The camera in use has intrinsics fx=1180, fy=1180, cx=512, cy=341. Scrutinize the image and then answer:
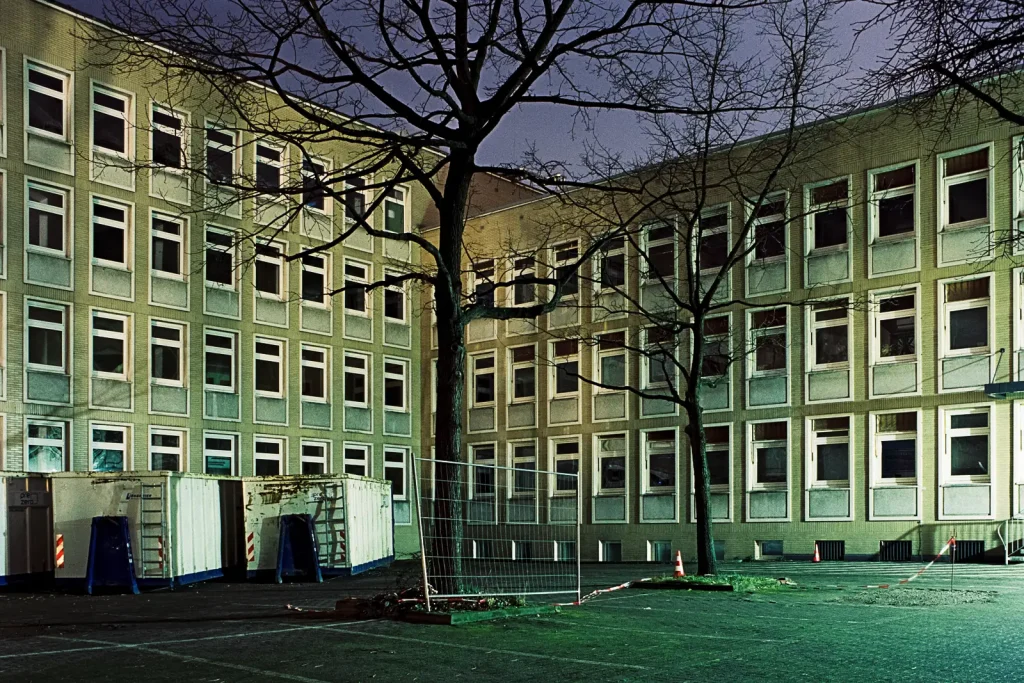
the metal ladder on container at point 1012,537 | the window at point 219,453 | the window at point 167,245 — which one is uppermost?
the window at point 167,245

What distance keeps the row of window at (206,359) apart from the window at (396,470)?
1.56 meters

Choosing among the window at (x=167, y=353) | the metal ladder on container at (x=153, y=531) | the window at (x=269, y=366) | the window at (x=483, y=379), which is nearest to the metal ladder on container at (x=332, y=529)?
the metal ladder on container at (x=153, y=531)

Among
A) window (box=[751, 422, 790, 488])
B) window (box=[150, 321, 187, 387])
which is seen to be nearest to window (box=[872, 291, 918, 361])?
window (box=[751, 422, 790, 488])

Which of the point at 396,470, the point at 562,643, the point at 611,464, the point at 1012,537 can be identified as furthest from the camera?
the point at 396,470

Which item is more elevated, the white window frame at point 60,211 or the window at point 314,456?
the white window frame at point 60,211

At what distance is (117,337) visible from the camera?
1296 inches

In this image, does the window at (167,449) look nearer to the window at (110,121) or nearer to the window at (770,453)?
the window at (110,121)

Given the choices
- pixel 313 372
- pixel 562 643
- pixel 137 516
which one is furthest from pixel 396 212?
pixel 562 643

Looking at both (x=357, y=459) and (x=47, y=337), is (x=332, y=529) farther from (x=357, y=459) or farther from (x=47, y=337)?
A: (x=357, y=459)

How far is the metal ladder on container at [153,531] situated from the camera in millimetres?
22156

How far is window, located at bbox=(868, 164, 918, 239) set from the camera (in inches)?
1270

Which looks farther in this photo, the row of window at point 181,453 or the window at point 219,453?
the window at point 219,453

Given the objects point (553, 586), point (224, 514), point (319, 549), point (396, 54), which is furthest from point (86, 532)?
point (396, 54)

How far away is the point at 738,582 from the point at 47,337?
20561mm
